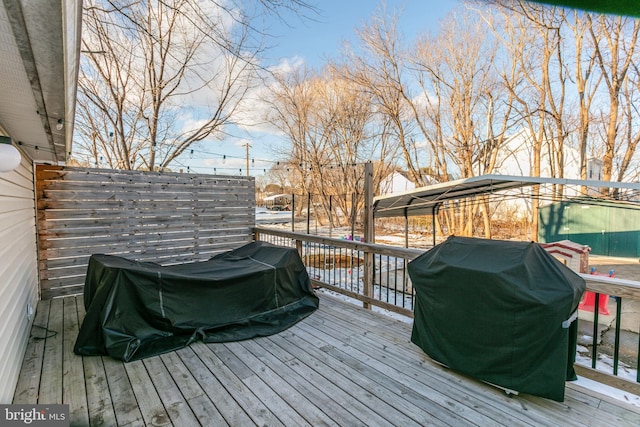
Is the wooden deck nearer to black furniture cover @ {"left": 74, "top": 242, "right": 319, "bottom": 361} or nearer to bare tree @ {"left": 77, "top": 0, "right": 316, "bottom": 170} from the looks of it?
black furniture cover @ {"left": 74, "top": 242, "right": 319, "bottom": 361}

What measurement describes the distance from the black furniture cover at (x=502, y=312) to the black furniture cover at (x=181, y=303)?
1568mm

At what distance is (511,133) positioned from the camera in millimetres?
12227

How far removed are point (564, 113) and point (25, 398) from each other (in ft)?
45.8

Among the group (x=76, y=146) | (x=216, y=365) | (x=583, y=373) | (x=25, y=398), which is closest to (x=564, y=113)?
(x=583, y=373)

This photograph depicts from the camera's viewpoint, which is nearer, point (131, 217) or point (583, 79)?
point (131, 217)

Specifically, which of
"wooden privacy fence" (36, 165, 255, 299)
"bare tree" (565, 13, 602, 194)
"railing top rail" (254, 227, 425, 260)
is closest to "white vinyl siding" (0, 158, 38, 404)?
"wooden privacy fence" (36, 165, 255, 299)

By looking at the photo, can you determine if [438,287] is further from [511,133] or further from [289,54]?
[511,133]

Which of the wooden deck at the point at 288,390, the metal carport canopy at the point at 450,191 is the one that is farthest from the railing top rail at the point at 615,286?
the metal carport canopy at the point at 450,191

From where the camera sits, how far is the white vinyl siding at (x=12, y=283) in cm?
197

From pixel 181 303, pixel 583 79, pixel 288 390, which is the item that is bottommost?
pixel 288 390

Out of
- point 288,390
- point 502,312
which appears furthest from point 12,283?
point 502,312

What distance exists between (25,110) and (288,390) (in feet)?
8.51

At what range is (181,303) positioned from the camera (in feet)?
9.39

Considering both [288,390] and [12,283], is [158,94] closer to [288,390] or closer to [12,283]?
[12,283]
